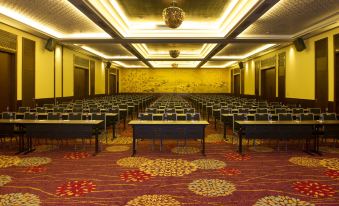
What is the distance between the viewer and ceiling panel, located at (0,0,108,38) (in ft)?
27.3

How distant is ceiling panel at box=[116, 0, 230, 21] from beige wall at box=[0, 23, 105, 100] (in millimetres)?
4154

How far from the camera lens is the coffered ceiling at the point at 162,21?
27.6ft

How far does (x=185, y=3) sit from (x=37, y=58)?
267 inches

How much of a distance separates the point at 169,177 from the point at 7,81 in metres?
8.12

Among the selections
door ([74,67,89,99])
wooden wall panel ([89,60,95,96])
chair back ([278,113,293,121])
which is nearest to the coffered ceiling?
chair back ([278,113,293,121])

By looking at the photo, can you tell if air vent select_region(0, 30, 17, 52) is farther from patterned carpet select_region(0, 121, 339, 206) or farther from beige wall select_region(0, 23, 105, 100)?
patterned carpet select_region(0, 121, 339, 206)

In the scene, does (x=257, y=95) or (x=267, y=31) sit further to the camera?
(x=257, y=95)

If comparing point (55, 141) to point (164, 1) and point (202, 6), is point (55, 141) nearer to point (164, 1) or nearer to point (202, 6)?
point (164, 1)

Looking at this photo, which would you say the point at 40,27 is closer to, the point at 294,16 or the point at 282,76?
the point at 294,16

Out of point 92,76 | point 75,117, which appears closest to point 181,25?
point 75,117

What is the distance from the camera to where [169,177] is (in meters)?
4.94

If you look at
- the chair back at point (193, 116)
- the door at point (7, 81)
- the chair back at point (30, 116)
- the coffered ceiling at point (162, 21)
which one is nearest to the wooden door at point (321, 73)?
the coffered ceiling at point (162, 21)

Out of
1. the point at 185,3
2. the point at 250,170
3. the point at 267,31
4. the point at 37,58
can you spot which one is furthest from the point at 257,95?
the point at 250,170

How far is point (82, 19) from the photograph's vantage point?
10.2 meters
